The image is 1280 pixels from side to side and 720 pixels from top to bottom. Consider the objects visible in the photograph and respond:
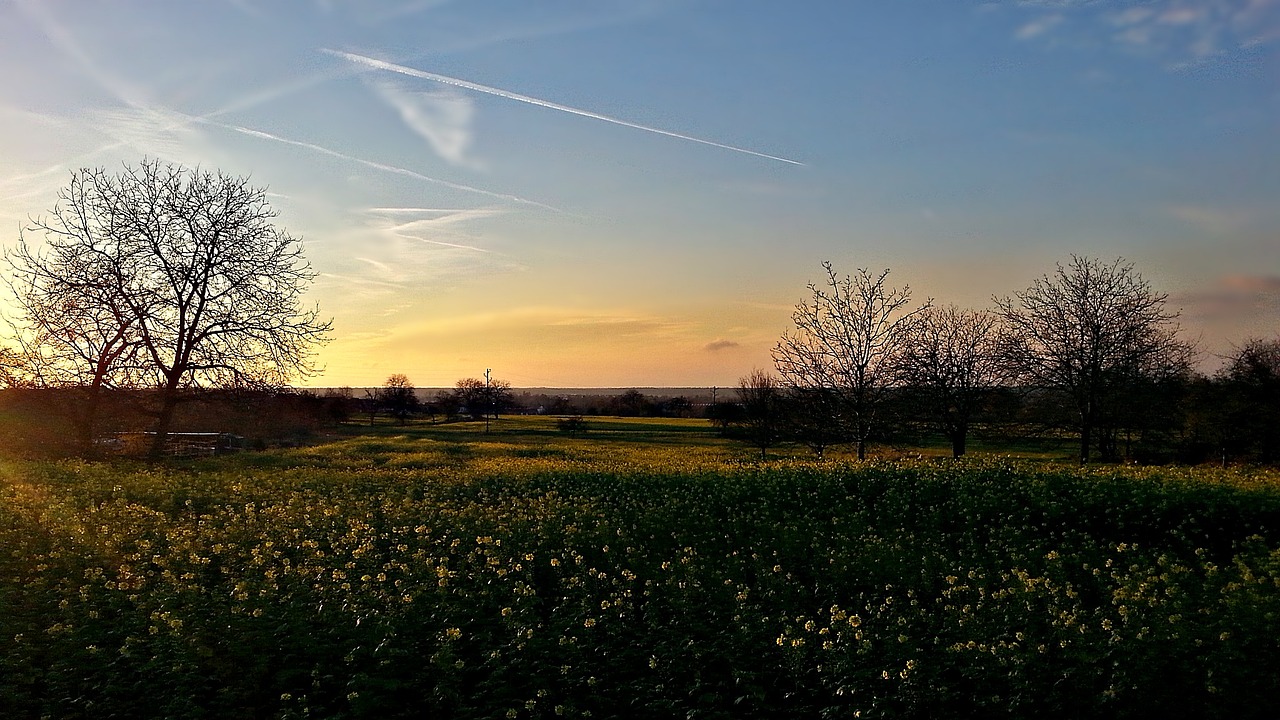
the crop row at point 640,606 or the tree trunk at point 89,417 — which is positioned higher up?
the tree trunk at point 89,417

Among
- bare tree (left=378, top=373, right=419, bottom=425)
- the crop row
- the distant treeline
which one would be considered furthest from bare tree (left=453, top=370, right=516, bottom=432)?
the crop row

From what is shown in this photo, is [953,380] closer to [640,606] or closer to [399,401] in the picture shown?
[640,606]

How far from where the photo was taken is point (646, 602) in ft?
33.0

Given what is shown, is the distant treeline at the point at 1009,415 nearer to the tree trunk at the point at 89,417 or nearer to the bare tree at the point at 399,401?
the tree trunk at the point at 89,417

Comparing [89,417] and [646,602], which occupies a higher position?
[89,417]

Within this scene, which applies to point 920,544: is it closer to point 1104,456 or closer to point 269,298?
point 269,298

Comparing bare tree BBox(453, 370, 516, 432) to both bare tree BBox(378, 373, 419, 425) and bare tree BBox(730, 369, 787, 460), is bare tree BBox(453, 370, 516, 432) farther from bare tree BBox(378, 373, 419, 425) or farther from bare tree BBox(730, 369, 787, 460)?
bare tree BBox(730, 369, 787, 460)

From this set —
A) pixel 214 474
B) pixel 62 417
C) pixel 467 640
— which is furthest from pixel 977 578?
pixel 62 417

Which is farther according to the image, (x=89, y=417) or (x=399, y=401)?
(x=399, y=401)

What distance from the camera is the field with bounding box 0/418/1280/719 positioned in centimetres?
741

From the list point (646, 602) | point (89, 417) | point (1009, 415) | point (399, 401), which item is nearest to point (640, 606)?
point (646, 602)

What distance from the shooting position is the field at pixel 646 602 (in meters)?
7.41

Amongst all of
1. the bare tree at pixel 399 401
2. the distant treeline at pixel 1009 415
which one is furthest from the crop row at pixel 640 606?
the bare tree at pixel 399 401

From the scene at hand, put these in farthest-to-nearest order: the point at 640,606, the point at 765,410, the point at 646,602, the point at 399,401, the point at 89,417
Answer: the point at 399,401 → the point at 765,410 → the point at 89,417 → the point at 646,602 → the point at 640,606
